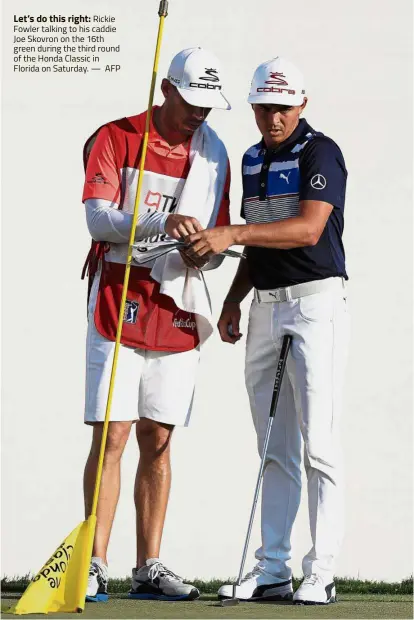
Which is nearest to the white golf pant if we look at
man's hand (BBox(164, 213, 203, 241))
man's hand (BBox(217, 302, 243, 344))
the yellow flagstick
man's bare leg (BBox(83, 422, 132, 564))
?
man's hand (BBox(217, 302, 243, 344))

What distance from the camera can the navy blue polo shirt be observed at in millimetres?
4531

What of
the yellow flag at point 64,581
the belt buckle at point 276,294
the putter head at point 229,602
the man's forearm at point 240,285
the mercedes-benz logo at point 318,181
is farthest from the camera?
the man's forearm at point 240,285

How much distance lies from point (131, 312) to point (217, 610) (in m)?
1.07

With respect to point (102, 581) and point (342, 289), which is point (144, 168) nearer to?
point (342, 289)

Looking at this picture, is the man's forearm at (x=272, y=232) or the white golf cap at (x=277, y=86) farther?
the white golf cap at (x=277, y=86)

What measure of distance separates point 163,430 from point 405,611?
1014mm

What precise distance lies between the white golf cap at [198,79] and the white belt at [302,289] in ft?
2.09

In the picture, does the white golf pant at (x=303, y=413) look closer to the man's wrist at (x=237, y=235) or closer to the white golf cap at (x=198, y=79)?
the man's wrist at (x=237, y=235)

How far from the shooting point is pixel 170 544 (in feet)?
20.7

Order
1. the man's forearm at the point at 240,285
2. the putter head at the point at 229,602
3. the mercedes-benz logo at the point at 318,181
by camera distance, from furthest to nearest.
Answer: the man's forearm at the point at 240,285, the mercedes-benz logo at the point at 318,181, the putter head at the point at 229,602

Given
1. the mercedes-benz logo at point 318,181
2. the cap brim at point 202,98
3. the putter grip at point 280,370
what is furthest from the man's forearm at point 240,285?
the cap brim at point 202,98

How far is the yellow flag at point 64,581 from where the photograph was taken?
4.00 metres

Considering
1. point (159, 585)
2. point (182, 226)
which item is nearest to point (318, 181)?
point (182, 226)

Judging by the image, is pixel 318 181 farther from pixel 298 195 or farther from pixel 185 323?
pixel 185 323
